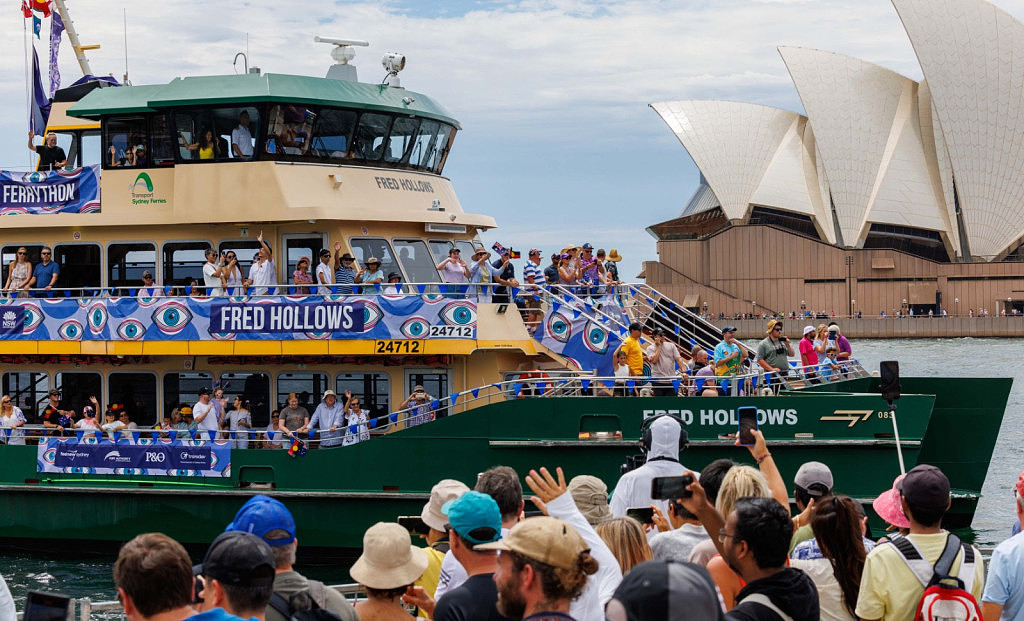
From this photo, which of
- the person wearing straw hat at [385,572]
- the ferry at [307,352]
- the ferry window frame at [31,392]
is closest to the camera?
the person wearing straw hat at [385,572]

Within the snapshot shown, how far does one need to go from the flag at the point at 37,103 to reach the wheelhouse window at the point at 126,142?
3187 millimetres

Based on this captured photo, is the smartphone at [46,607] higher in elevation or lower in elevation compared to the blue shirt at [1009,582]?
higher

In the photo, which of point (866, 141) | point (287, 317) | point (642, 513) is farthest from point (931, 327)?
point (642, 513)

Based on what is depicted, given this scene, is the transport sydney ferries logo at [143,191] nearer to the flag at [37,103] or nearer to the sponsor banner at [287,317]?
the sponsor banner at [287,317]

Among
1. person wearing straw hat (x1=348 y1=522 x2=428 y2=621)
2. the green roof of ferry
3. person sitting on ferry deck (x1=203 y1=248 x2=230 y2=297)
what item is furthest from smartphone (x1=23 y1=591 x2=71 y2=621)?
the green roof of ferry

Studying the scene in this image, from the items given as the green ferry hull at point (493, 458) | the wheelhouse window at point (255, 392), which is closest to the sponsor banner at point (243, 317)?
the wheelhouse window at point (255, 392)

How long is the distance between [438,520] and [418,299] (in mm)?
8813

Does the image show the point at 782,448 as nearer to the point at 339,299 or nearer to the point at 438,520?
the point at 339,299

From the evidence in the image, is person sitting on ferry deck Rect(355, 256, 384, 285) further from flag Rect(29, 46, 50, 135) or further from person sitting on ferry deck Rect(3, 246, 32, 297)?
flag Rect(29, 46, 50, 135)

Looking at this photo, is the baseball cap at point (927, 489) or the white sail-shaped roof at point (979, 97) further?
the white sail-shaped roof at point (979, 97)

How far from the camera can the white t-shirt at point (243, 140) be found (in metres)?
15.5

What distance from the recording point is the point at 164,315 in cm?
1509

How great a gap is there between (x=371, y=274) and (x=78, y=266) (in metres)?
4.36

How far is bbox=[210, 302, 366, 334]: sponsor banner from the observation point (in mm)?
14516
